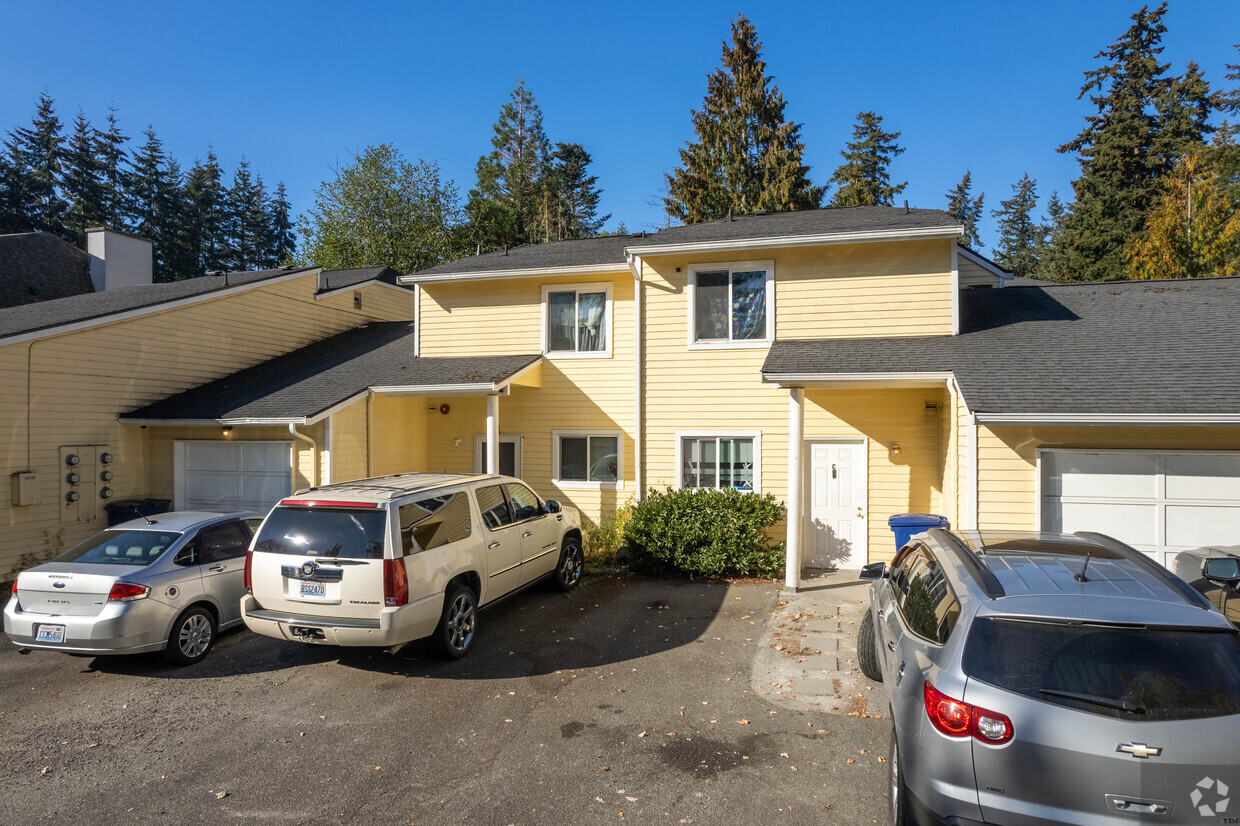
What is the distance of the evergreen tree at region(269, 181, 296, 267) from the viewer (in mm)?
55281

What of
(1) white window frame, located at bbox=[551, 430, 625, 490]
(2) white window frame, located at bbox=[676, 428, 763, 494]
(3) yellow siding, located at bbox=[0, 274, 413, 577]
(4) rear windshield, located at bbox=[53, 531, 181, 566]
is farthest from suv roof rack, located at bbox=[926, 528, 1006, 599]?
(3) yellow siding, located at bbox=[0, 274, 413, 577]

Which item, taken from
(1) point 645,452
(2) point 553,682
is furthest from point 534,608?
(1) point 645,452

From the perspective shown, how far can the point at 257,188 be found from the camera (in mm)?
56500

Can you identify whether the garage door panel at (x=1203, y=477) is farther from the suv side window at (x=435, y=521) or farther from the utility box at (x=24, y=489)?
the utility box at (x=24, y=489)

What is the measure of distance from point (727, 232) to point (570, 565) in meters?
6.67

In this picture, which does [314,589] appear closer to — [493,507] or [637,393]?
[493,507]

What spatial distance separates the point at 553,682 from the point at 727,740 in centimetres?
194

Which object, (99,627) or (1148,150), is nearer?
(99,627)

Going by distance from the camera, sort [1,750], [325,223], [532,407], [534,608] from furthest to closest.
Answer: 1. [325,223]
2. [532,407]
3. [534,608]
4. [1,750]

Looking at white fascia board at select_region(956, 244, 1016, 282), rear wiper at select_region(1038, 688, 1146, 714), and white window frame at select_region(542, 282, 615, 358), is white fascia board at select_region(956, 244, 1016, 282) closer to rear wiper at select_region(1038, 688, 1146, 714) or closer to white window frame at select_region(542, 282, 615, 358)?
white window frame at select_region(542, 282, 615, 358)

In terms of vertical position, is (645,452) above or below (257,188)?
below

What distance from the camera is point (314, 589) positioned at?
616 centimetres

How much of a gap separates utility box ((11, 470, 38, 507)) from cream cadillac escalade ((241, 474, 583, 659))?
281 inches

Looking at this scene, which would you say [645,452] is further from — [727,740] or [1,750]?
[1,750]
